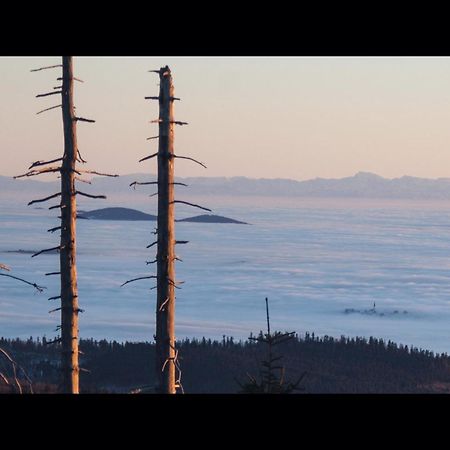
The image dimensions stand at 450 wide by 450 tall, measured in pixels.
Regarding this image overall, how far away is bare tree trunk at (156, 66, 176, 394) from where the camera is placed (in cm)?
1502

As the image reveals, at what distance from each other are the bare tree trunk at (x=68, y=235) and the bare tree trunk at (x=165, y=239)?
1334 millimetres

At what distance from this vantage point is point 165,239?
1558 centimetres

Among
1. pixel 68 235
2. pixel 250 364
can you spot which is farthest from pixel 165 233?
pixel 250 364

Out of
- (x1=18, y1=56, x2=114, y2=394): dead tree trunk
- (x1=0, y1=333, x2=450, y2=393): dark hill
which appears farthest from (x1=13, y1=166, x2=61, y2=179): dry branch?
(x1=0, y1=333, x2=450, y2=393): dark hill

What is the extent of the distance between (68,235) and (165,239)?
154cm

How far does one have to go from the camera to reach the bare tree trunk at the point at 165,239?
49.3 ft

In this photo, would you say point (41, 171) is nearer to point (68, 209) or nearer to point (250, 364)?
point (68, 209)

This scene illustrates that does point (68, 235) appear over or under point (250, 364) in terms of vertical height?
over

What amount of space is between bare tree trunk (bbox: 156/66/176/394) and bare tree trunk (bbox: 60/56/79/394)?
133 cm

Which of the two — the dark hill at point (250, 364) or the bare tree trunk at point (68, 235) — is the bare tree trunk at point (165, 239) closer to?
the bare tree trunk at point (68, 235)

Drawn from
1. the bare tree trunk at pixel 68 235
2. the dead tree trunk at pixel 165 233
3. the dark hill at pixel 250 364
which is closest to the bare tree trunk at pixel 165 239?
the dead tree trunk at pixel 165 233

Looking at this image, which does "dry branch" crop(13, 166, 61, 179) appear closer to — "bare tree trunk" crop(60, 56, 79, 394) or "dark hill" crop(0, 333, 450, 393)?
"bare tree trunk" crop(60, 56, 79, 394)
